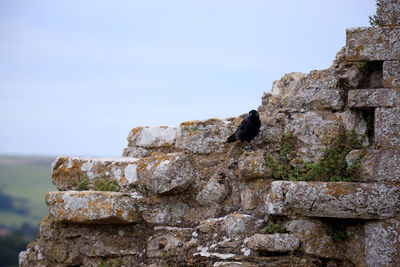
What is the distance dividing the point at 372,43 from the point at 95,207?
3.81m

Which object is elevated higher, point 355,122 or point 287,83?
point 287,83

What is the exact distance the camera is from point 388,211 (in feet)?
15.1

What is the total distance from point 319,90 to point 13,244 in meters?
29.4

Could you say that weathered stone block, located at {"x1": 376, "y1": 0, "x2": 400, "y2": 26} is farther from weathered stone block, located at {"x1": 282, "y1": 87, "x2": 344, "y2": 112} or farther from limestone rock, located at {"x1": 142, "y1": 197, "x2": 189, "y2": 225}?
limestone rock, located at {"x1": 142, "y1": 197, "x2": 189, "y2": 225}

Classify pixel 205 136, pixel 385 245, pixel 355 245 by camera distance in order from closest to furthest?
pixel 385 245
pixel 355 245
pixel 205 136

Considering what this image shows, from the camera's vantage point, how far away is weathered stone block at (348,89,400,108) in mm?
4824

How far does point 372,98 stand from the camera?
4.92 metres

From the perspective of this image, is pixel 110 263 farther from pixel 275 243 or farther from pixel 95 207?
pixel 275 243

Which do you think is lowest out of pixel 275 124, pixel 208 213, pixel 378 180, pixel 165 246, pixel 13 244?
pixel 13 244

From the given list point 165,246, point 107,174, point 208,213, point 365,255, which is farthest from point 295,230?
point 107,174

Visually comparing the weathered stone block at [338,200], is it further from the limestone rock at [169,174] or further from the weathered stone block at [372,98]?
the limestone rock at [169,174]

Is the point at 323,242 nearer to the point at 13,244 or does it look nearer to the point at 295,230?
the point at 295,230

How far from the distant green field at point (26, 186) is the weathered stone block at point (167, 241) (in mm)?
49826

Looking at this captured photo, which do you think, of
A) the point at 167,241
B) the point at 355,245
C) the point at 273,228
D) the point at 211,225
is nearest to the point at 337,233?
the point at 355,245
